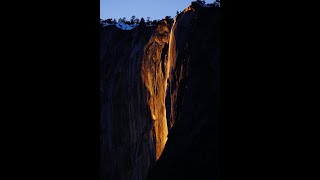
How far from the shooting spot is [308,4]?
1793 millimetres

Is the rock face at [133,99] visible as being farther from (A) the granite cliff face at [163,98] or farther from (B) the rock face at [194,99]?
(B) the rock face at [194,99]

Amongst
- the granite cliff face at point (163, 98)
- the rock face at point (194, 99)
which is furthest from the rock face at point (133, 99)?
the rock face at point (194, 99)

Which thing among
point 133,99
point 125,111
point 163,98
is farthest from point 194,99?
point 125,111

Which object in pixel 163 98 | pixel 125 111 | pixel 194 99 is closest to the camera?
pixel 194 99

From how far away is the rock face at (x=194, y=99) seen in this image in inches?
546

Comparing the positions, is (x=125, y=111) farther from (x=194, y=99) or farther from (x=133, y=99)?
(x=194, y=99)

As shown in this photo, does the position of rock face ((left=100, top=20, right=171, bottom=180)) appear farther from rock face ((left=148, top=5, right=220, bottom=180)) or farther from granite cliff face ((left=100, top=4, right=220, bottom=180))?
rock face ((left=148, top=5, right=220, bottom=180))

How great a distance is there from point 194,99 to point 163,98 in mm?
3786

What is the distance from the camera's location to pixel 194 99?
1462 cm

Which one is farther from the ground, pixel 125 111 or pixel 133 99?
pixel 133 99

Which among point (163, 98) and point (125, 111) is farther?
point (125, 111)

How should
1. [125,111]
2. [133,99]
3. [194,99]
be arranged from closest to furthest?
1. [194,99]
2. [133,99]
3. [125,111]

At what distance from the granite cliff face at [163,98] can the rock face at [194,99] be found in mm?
43

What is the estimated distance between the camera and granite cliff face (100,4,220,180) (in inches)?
559
